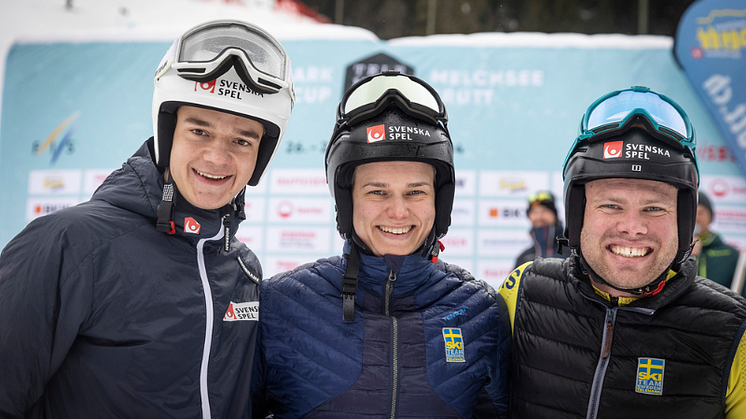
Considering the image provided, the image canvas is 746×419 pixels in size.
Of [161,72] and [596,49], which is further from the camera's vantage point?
[596,49]

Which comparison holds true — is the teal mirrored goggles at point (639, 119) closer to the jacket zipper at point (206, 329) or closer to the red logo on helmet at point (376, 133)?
the red logo on helmet at point (376, 133)

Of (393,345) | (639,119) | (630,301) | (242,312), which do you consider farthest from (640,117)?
(242,312)

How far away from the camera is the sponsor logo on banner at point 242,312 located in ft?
6.26

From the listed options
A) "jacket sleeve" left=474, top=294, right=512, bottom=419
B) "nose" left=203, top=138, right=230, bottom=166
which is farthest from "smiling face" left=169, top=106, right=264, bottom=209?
"jacket sleeve" left=474, top=294, right=512, bottom=419

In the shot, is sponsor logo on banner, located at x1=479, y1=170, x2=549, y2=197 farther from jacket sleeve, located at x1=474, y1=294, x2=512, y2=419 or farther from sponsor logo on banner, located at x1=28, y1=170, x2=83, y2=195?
sponsor logo on banner, located at x1=28, y1=170, x2=83, y2=195

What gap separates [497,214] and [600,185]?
12.5ft

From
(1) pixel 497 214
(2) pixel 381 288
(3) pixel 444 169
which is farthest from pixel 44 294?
(1) pixel 497 214

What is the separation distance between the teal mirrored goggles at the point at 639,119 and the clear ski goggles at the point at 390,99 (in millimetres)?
650

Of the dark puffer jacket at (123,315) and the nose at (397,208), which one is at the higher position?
the nose at (397,208)

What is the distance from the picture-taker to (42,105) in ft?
21.3

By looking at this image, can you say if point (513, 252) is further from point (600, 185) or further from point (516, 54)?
point (600, 185)

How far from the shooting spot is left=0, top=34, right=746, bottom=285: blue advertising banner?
5.82m

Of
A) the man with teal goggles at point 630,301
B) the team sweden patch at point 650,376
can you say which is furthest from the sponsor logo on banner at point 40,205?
the team sweden patch at point 650,376

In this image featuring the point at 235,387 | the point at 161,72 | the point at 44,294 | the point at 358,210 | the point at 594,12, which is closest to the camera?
the point at 44,294
